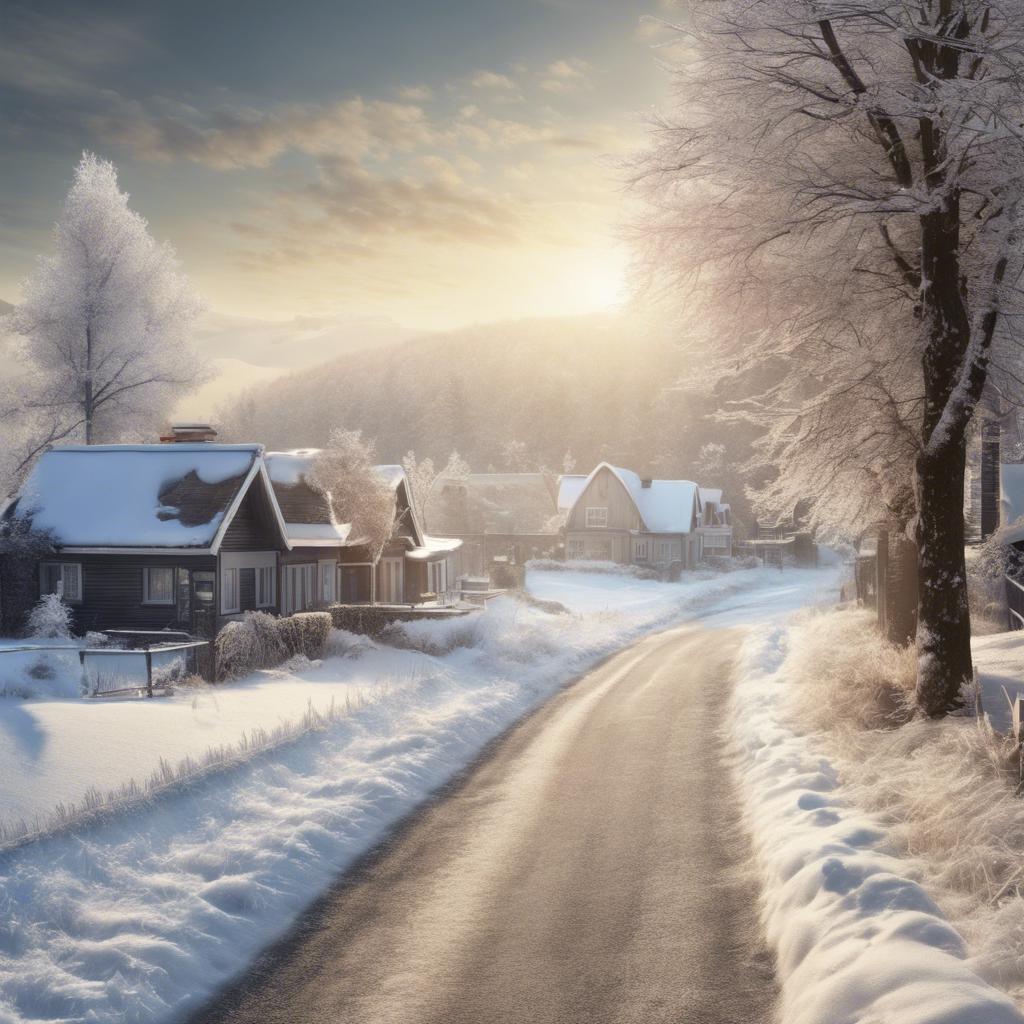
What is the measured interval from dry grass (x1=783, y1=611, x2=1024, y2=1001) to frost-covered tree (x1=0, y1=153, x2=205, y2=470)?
34514mm

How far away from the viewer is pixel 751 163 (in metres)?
11.4

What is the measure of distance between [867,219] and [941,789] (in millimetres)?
7353

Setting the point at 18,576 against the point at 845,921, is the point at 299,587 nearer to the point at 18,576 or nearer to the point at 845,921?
the point at 18,576

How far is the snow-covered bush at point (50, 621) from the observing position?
25.8 m

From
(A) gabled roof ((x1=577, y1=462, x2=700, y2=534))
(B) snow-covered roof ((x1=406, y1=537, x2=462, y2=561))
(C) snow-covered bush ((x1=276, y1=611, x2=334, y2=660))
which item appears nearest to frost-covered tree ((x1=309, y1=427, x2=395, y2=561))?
(B) snow-covered roof ((x1=406, y1=537, x2=462, y2=561))

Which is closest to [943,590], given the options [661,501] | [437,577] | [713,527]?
[437,577]

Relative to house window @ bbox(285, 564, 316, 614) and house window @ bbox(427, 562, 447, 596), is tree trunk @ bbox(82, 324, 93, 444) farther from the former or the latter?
house window @ bbox(427, 562, 447, 596)

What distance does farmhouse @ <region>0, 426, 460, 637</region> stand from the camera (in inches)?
1059

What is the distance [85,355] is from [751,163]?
117ft

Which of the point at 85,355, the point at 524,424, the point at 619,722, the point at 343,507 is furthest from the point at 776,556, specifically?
the point at 524,424

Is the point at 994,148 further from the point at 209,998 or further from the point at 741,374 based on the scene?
the point at 209,998

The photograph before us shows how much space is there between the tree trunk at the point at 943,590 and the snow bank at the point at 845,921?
1.75 metres

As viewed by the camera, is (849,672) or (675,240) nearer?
(675,240)

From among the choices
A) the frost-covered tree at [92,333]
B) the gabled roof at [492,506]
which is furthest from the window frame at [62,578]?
the gabled roof at [492,506]
